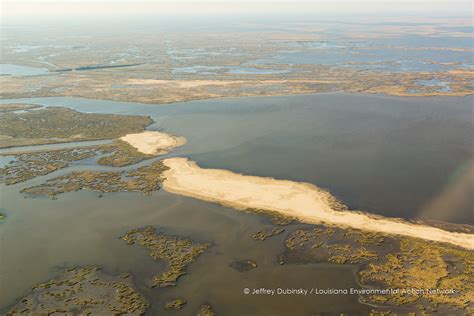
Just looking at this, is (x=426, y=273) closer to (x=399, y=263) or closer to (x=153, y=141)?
(x=399, y=263)

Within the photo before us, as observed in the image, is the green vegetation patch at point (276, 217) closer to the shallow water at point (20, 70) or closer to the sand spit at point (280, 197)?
the sand spit at point (280, 197)

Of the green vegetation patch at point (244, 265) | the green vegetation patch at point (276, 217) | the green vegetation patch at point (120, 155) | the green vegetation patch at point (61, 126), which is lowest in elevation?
the green vegetation patch at point (244, 265)

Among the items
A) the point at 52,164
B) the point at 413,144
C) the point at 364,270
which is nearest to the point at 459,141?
the point at 413,144

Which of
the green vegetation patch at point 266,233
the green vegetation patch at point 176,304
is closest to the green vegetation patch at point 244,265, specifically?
the green vegetation patch at point 266,233

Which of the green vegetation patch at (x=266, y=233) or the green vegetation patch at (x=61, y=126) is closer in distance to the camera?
the green vegetation patch at (x=266, y=233)

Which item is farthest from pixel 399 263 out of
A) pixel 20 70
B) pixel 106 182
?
pixel 20 70

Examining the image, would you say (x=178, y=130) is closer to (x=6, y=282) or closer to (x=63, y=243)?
(x=63, y=243)
